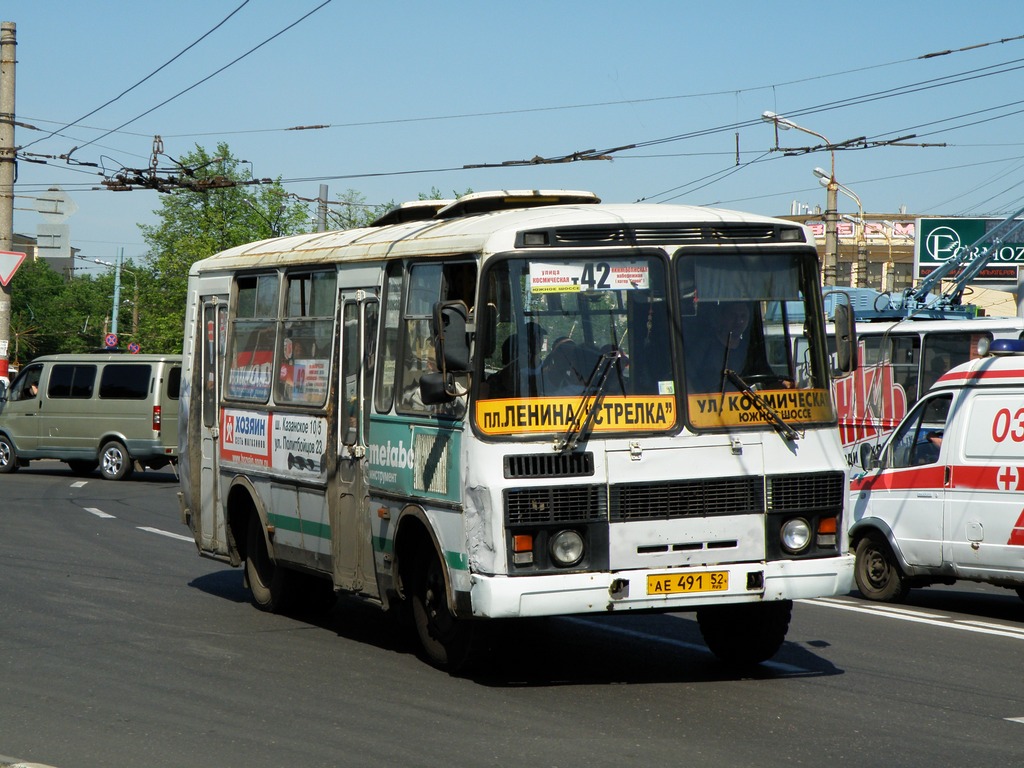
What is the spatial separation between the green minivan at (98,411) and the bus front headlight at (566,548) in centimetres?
2072

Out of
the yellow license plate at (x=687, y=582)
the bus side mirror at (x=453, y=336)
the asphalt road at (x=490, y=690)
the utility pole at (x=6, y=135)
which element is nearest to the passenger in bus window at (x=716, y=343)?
the yellow license plate at (x=687, y=582)

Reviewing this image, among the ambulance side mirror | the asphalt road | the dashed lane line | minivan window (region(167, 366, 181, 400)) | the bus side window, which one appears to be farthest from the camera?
minivan window (region(167, 366, 181, 400))

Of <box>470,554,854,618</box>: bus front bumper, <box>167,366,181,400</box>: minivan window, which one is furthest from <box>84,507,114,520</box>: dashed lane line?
<box>470,554,854,618</box>: bus front bumper

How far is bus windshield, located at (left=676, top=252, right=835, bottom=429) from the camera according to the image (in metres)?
8.45

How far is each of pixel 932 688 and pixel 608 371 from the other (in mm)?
2725

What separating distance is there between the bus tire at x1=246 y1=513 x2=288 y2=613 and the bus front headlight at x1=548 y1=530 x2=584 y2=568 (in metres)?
4.01

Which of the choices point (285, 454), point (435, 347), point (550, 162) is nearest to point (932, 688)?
point (435, 347)

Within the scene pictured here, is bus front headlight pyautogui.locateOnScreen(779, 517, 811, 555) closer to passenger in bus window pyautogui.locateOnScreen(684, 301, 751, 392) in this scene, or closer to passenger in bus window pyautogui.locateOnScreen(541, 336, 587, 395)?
passenger in bus window pyautogui.locateOnScreen(684, 301, 751, 392)

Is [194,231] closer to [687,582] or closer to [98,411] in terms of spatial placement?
[98,411]

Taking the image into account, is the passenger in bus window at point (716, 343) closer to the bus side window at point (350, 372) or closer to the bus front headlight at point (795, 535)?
the bus front headlight at point (795, 535)

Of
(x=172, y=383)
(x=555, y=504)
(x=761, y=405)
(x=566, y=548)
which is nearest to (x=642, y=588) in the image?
(x=566, y=548)

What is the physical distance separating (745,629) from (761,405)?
158 centimetres

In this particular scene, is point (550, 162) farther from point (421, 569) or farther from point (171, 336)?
point (171, 336)

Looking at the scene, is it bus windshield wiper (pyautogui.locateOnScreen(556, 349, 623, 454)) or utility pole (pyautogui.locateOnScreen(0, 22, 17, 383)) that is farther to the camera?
utility pole (pyautogui.locateOnScreen(0, 22, 17, 383))
